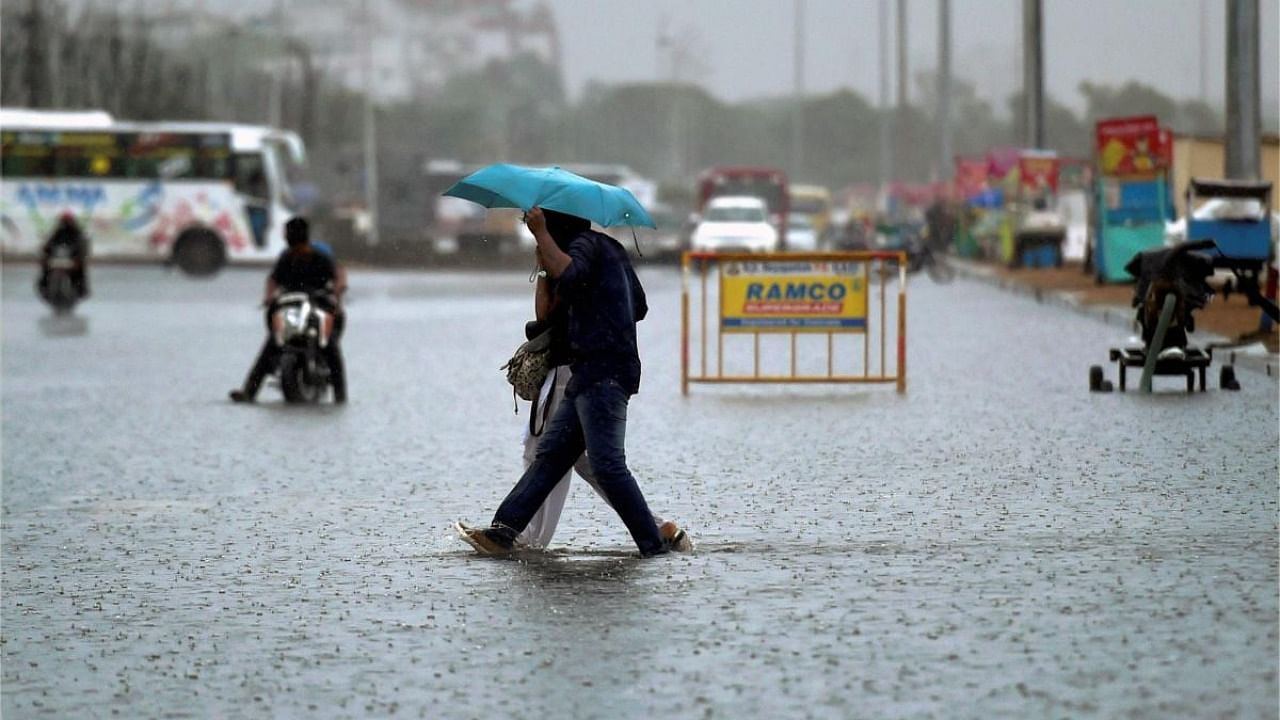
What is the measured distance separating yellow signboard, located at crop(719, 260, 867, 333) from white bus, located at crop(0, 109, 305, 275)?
34936 millimetres

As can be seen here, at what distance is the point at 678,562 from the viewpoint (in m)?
9.80

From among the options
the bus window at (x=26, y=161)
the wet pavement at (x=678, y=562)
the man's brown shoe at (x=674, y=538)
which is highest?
the bus window at (x=26, y=161)

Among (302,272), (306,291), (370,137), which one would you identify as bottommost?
(306,291)

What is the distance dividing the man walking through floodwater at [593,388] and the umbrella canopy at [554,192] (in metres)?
0.08

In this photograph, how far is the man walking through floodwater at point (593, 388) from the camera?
9.84 meters

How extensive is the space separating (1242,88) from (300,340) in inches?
534

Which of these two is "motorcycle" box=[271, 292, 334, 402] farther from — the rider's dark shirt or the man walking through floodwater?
the man walking through floodwater

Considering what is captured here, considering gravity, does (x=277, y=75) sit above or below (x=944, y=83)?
above

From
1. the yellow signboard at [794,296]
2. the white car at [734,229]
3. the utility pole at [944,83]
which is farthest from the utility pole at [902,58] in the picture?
the yellow signboard at [794,296]

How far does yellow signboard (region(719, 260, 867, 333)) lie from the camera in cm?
2044

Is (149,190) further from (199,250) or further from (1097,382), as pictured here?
(1097,382)

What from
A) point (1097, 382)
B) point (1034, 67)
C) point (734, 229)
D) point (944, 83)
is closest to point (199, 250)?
point (734, 229)

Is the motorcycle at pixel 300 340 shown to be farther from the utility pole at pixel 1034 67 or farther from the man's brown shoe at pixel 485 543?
the utility pole at pixel 1034 67

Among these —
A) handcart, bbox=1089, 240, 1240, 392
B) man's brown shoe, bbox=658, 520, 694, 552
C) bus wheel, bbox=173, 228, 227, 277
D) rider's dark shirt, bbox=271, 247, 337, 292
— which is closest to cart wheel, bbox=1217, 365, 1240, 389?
handcart, bbox=1089, 240, 1240, 392
